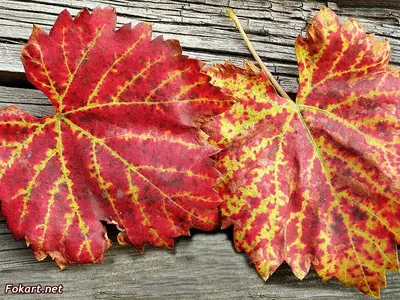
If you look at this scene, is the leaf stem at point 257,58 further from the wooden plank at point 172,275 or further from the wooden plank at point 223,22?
the wooden plank at point 172,275

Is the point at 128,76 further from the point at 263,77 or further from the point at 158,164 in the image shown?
the point at 263,77

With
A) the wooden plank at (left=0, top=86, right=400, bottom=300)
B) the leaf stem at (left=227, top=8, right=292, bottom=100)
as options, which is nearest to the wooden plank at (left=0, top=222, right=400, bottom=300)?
the wooden plank at (left=0, top=86, right=400, bottom=300)

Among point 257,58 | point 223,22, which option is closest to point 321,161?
point 257,58

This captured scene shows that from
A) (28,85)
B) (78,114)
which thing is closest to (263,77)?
(78,114)

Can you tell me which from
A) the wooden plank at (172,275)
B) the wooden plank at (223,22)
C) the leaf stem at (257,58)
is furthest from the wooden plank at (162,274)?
the leaf stem at (257,58)

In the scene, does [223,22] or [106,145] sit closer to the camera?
[106,145]

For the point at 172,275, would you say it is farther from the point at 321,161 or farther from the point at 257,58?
the point at 257,58

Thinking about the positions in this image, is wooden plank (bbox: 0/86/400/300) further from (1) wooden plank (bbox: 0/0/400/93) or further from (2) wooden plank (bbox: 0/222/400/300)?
(1) wooden plank (bbox: 0/0/400/93)
